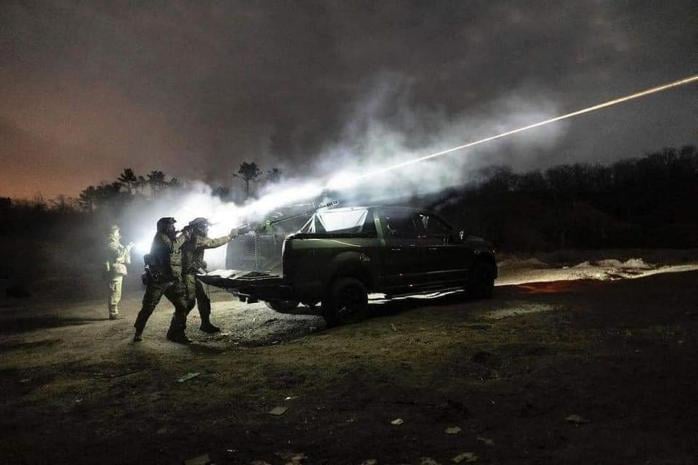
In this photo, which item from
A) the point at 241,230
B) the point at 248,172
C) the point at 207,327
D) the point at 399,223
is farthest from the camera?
the point at 248,172

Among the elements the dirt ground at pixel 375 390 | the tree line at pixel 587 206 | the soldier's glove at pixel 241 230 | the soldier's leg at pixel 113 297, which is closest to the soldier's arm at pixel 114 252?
the soldier's leg at pixel 113 297

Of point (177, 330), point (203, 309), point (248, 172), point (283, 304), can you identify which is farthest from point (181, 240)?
point (248, 172)

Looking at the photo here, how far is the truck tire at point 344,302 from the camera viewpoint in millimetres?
7617

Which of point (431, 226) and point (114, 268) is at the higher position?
point (431, 226)

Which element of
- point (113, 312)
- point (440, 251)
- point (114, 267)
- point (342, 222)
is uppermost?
point (342, 222)

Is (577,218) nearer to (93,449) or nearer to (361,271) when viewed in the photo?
(361,271)

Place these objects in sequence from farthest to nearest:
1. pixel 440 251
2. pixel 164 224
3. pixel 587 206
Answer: pixel 587 206 → pixel 440 251 → pixel 164 224

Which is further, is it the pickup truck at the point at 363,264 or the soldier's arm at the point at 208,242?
the soldier's arm at the point at 208,242

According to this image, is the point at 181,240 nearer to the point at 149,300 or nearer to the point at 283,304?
the point at 149,300

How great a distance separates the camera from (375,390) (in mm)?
4582

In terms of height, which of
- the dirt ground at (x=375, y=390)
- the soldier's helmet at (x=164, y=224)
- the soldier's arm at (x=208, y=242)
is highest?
the soldier's helmet at (x=164, y=224)

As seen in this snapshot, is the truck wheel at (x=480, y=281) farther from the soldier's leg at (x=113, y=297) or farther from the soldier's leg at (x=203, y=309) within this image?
the soldier's leg at (x=113, y=297)

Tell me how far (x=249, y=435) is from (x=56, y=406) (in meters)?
2.15

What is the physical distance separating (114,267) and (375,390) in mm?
7139
